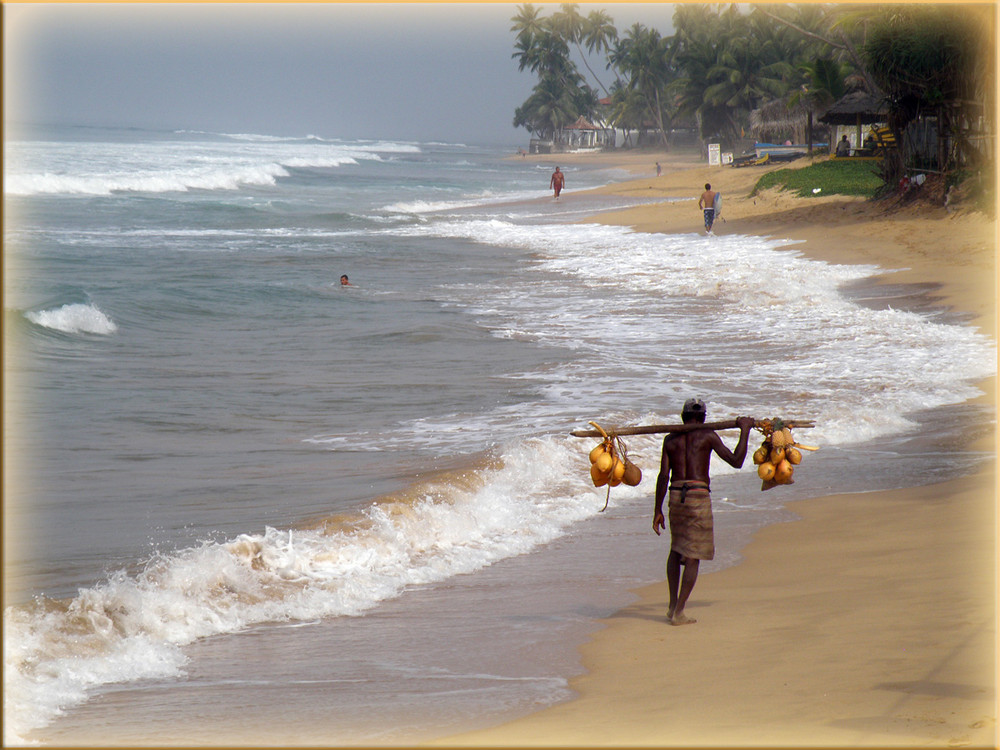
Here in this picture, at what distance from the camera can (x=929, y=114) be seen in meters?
23.2

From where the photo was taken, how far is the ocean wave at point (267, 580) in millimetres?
5270

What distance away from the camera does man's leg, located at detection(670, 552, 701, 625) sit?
5.48 meters

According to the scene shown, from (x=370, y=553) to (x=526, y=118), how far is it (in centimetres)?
11480

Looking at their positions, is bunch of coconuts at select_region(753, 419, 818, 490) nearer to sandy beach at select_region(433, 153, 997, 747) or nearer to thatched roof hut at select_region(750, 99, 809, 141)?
sandy beach at select_region(433, 153, 997, 747)

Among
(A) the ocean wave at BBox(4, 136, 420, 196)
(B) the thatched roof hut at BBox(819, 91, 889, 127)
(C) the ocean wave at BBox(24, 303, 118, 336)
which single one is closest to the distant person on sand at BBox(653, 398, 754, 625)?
(C) the ocean wave at BBox(24, 303, 118, 336)

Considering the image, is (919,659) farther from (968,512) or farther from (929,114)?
(929,114)

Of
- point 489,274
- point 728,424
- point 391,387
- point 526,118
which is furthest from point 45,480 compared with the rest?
point 526,118

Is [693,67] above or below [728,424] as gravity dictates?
above

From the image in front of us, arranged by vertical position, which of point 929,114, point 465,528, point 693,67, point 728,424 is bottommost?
point 465,528

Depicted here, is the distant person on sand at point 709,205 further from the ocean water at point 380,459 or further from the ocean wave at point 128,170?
the ocean wave at point 128,170

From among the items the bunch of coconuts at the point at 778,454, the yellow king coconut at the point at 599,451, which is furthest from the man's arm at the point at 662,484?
the bunch of coconuts at the point at 778,454

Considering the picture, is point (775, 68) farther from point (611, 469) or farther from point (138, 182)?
point (611, 469)

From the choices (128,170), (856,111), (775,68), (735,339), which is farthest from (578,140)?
(735,339)

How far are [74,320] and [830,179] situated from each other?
21.4 meters
